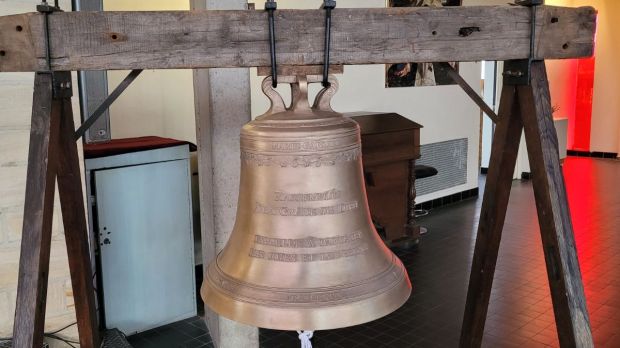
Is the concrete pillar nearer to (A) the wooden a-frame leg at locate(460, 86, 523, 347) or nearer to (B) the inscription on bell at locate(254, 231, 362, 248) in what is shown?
(A) the wooden a-frame leg at locate(460, 86, 523, 347)

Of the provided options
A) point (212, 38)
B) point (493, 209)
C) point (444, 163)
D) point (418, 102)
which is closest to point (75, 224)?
point (212, 38)

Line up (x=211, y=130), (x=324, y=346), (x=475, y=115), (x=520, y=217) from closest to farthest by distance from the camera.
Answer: (x=211, y=130) < (x=324, y=346) < (x=520, y=217) < (x=475, y=115)

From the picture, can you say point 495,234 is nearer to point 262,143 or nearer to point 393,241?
point 262,143

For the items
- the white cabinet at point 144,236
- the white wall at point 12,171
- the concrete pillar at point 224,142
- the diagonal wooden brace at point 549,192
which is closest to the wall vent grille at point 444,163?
the white cabinet at point 144,236

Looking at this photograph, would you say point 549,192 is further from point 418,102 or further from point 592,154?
point 592,154

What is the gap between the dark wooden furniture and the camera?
5.07 meters

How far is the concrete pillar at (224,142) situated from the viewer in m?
2.83

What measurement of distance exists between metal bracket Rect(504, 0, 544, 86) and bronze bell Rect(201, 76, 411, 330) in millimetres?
452

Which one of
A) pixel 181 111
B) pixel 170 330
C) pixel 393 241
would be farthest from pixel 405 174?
pixel 170 330

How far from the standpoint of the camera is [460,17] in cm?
128

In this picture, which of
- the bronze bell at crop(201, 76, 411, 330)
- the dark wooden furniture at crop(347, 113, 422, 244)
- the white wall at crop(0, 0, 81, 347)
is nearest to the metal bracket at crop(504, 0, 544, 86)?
the bronze bell at crop(201, 76, 411, 330)

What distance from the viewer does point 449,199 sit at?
7.09 meters

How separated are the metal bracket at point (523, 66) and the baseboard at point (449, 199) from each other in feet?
17.4

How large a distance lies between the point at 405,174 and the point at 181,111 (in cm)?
228
